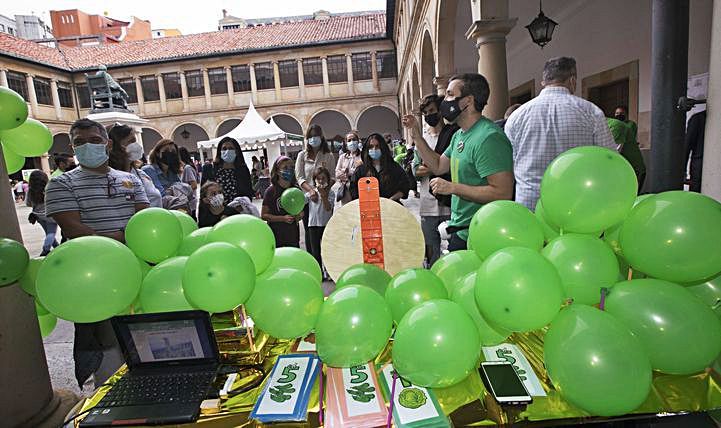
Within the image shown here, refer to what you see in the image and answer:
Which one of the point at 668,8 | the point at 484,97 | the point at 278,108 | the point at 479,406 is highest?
the point at 278,108

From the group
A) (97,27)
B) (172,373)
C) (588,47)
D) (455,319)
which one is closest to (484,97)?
(455,319)

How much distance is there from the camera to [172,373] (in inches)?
59.3

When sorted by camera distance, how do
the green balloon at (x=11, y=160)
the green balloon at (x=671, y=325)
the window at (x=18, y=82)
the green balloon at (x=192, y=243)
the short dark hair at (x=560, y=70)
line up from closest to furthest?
the green balloon at (x=671, y=325)
the green balloon at (x=192, y=243)
the green balloon at (x=11, y=160)
the short dark hair at (x=560, y=70)
the window at (x=18, y=82)

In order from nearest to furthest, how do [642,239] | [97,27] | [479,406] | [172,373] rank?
[479,406] → [642,239] → [172,373] → [97,27]

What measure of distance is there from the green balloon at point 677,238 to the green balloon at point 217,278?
4.47 feet

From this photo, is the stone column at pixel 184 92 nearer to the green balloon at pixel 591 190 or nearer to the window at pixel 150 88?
the window at pixel 150 88

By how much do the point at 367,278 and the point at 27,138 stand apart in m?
2.07

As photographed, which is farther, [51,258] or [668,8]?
[668,8]

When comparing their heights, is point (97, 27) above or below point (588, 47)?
above

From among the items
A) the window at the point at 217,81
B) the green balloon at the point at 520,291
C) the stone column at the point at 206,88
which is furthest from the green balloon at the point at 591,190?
the window at the point at 217,81

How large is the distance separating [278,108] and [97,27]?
36783 millimetres

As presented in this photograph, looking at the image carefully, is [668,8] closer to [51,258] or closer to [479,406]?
[479,406]

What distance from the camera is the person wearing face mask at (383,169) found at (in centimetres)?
378

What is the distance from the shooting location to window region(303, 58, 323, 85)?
27234mm
